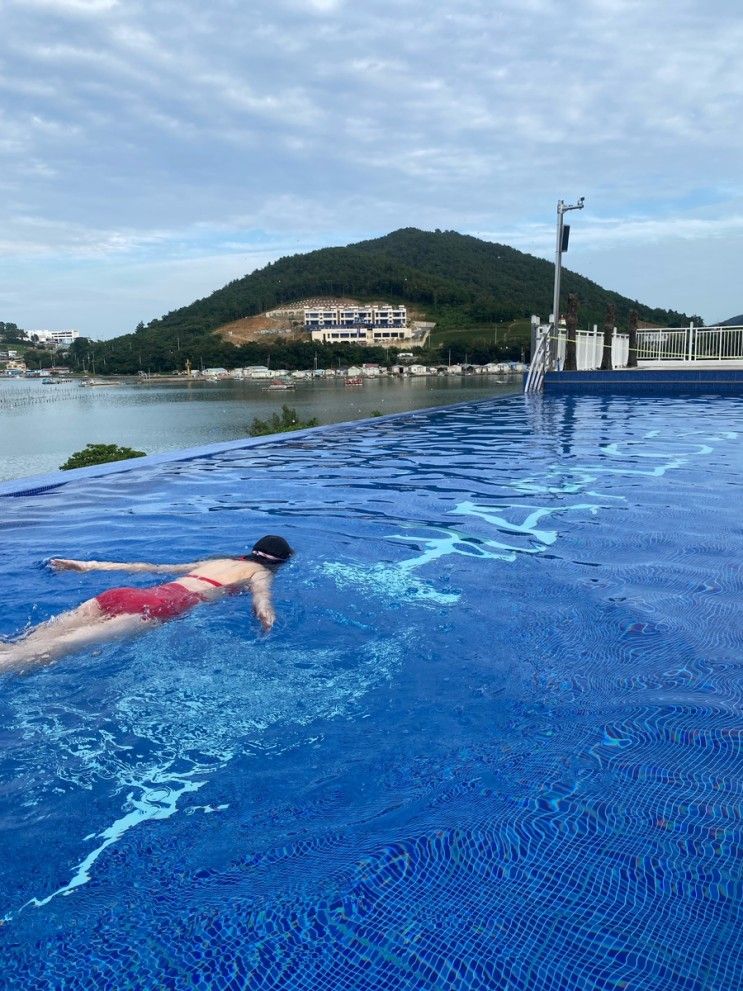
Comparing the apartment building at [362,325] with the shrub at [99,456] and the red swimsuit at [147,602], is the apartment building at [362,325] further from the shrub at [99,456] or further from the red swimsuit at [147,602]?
the red swimsuit at [147,602]

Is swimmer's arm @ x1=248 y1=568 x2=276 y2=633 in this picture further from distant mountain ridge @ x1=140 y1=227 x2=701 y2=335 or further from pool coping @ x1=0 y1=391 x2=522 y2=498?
distant mountain ridge @ x1=140 y1=227 x2=701 y2=335

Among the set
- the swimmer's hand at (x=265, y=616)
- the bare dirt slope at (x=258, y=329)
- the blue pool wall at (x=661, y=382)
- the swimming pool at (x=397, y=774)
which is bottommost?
the swimming pool at (x=397, y=774)

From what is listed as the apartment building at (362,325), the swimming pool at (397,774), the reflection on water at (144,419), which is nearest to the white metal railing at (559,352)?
the reflection on water at (144,419)

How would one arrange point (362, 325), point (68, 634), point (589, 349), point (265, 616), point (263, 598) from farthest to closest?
point (362, 325)
point (589, 349)
point (263, 598)
point (265, 616)
point (68, 634)

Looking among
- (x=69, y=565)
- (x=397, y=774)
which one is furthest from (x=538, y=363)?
(x=397, y=774)

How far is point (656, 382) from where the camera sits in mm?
17828

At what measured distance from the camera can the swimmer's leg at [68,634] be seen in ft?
10.8

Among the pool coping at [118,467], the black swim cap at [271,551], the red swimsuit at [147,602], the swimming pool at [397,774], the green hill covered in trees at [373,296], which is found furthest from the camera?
the green hill covered in trees at [373,296]

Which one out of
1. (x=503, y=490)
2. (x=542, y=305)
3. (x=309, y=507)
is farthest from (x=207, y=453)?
(x=542, y=305)

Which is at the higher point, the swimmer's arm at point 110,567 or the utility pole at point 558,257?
the utility pole at point 558,257

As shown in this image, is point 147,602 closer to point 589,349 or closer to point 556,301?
point 556,301

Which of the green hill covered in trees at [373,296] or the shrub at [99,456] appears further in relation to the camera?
the green hill covered in trees at [373,296]

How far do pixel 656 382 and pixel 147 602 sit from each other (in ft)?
55.5

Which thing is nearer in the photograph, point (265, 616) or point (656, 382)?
point (265, 616)
